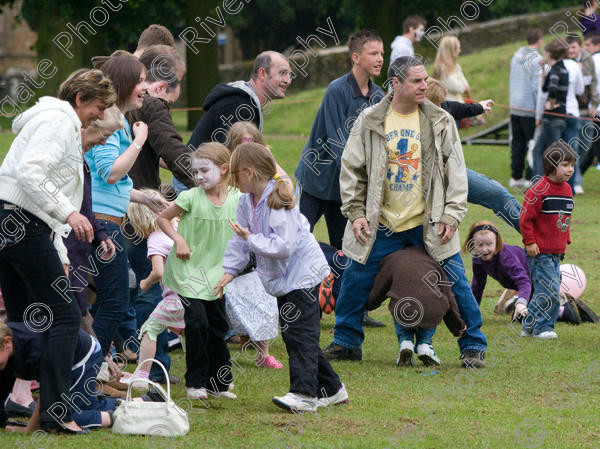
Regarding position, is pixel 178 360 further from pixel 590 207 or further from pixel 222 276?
pixel 590 207

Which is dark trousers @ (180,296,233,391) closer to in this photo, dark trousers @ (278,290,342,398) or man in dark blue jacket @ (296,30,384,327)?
dark trousers @ (278,290,342,398)

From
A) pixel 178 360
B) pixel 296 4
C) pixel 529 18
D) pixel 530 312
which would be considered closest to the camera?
pixel 178 360

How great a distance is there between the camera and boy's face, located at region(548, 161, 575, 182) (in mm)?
8211

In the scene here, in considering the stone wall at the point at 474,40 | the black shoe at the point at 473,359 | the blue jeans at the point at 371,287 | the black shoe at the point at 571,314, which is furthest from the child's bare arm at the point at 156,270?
the stone wall at the point at 474,40

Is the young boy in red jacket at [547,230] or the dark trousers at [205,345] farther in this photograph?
the young boy in red jacket at [547,230]

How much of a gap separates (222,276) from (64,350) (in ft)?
4.02

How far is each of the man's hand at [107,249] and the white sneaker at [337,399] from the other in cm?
144

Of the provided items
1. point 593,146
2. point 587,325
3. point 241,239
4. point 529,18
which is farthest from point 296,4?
point 241,239

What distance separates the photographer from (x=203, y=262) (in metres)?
6.43

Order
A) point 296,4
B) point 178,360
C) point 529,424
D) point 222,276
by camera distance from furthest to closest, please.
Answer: point 296,4 → point 178,360 → point 222,276 → point 529,424

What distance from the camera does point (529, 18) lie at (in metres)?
34.2

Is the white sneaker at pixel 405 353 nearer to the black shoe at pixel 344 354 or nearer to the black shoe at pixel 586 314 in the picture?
the black shoe at pixel 344 354

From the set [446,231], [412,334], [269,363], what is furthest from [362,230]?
[269,363]

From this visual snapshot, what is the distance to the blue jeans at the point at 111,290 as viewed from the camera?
651cm
